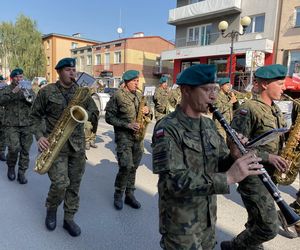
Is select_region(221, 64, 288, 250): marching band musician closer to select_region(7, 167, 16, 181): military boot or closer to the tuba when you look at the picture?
the tuba

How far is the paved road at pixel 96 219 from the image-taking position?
3.26 metres

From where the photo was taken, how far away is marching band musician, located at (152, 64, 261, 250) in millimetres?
1691

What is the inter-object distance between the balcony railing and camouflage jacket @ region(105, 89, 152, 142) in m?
18.6

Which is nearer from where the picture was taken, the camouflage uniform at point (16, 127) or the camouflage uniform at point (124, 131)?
the camouflage uniform at point (124, 131)

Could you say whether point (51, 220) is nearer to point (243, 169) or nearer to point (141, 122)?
point (141, 122)

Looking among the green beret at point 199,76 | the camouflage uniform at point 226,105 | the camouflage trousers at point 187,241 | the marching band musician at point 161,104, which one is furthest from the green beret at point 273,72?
the marching band musician at point 161,104

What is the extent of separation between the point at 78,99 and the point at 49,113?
454 mm

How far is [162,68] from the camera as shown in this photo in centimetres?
3362

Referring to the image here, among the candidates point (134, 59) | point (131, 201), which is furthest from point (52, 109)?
point (134, 59)

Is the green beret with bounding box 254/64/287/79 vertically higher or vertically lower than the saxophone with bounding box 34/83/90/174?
higher

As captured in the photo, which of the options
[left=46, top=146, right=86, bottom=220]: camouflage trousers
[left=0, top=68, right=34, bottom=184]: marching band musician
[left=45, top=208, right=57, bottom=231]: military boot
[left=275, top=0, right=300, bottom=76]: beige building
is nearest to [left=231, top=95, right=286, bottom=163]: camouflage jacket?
[left=46, top=146, right=86, bottom=220]: camouflage trousers

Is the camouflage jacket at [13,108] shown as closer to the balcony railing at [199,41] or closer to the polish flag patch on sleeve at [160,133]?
the polish flag patch on sleeve at [160,133]

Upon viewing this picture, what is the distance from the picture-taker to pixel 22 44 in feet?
137

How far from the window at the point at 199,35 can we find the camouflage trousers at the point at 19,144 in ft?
62.0
